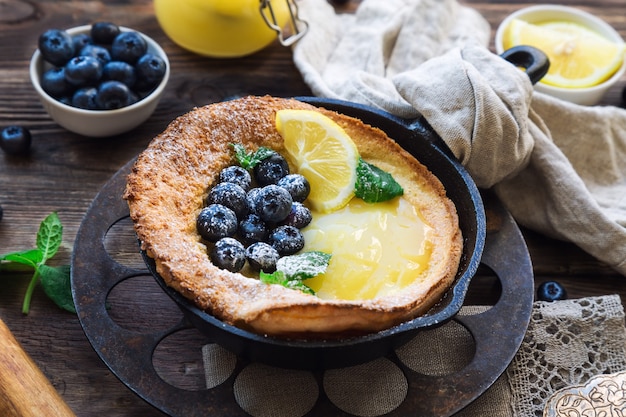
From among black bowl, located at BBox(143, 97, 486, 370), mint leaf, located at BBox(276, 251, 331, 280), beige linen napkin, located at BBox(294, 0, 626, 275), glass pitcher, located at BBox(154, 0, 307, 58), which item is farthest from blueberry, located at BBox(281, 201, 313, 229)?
glass pitcher, located at BBox(154, 0, 307, 58)

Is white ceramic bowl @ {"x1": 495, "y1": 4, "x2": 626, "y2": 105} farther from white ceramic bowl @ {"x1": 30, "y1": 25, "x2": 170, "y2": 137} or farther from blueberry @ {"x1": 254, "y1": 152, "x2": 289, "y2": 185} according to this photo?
white ceramic bowl @ {"x1": 30, "y1": 25, "x2": 170, "y2": 137}

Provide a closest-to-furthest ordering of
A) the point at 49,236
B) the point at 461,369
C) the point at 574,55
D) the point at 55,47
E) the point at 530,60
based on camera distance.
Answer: the point at 461,369 → the point at 49,236 → the point at 530,60 → the point at 55,47 → the point at 574,55

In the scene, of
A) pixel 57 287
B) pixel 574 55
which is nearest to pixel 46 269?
pixel 57 287

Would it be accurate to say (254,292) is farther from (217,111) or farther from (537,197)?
(537,197)

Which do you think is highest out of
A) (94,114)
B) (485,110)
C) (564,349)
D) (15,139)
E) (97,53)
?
(485,110)

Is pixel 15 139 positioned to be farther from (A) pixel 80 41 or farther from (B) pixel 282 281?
(B) pixel 282 281

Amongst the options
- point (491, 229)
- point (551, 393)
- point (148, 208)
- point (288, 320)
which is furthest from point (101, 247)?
point (551, 393)
